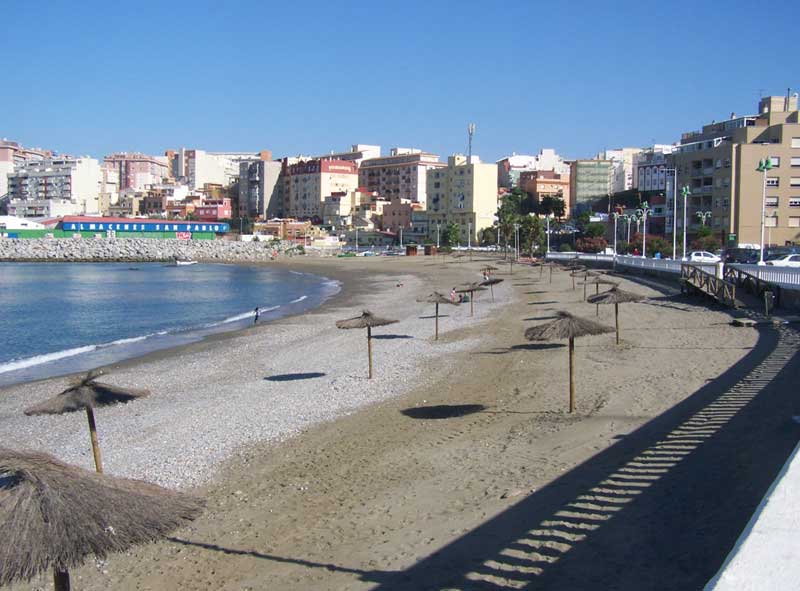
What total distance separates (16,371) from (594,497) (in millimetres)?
18139

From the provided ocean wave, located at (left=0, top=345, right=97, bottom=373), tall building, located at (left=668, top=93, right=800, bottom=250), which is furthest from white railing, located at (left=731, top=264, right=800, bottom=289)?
tall building, located at (left=668, top=93, right=800, bottom=250)

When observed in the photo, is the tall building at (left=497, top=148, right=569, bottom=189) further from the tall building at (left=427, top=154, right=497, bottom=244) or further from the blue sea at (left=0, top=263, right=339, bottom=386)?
the blue sea at (left=0, top=263, right=339, bottom=386)

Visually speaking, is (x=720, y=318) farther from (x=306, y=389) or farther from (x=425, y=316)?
(x=306, y=389)

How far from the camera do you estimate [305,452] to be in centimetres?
1050

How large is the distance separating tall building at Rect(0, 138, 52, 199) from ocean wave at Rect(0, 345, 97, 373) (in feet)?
511

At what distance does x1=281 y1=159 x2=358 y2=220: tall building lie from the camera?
126938 millimetres

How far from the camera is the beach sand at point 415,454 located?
655 cm

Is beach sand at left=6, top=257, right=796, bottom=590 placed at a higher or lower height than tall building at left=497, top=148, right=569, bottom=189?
lower

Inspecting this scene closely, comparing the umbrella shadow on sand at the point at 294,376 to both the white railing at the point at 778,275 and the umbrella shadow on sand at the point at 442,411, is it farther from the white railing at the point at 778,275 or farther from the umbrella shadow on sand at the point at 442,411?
the white railing at the point at 778,275

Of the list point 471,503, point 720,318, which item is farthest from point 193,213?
point 471,503

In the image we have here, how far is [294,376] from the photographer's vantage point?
17047mm

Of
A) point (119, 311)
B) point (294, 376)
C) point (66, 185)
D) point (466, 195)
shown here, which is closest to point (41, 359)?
point (294, 376)

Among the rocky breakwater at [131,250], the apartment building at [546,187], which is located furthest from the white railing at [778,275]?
the apartment building at [546,187]

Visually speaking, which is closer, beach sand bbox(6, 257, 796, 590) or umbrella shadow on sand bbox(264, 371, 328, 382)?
beach sand bbox(6, 257, 796, 590)
